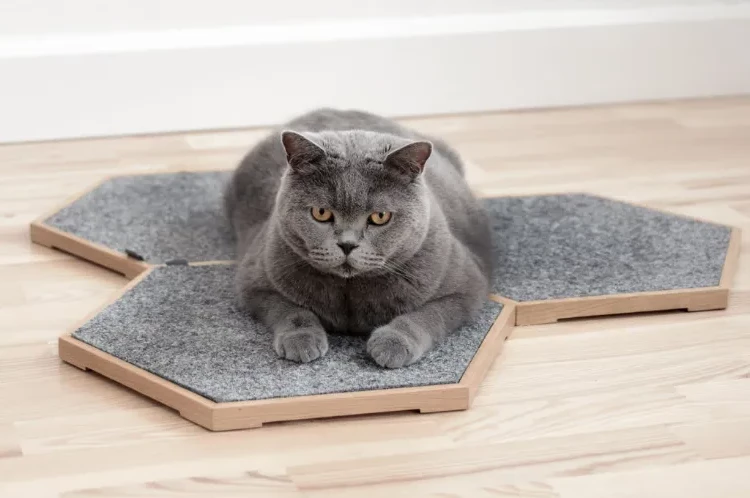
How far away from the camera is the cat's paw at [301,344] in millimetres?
1675

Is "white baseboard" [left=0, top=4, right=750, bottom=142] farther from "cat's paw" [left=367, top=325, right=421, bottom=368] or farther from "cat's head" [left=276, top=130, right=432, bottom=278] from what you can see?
"cat's paw" [left=367, top=325, right=421, bottom=368]

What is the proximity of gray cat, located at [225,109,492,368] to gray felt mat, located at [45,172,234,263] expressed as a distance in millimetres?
284

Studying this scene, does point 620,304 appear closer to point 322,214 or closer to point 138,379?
point 322,214

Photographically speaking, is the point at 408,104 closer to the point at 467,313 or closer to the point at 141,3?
the point at 141,3

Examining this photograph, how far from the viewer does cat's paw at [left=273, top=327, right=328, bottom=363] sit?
1675mm

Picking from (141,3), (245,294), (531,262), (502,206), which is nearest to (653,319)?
(531,262)

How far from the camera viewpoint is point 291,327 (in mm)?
1733

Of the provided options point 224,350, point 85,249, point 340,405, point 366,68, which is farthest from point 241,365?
point 366,68

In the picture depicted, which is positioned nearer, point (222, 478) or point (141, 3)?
point (222, 478)

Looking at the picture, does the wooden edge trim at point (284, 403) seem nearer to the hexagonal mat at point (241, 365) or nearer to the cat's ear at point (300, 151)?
the hexagonal mat at point (241, 365)

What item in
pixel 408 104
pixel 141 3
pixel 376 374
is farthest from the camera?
pixel 408 104

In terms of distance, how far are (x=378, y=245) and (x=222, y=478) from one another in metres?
0.45

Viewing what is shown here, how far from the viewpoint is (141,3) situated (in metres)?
2.96

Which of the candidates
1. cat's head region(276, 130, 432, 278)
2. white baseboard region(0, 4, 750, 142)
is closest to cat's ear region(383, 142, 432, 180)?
cat's head region(276, 130, 432, 278)
